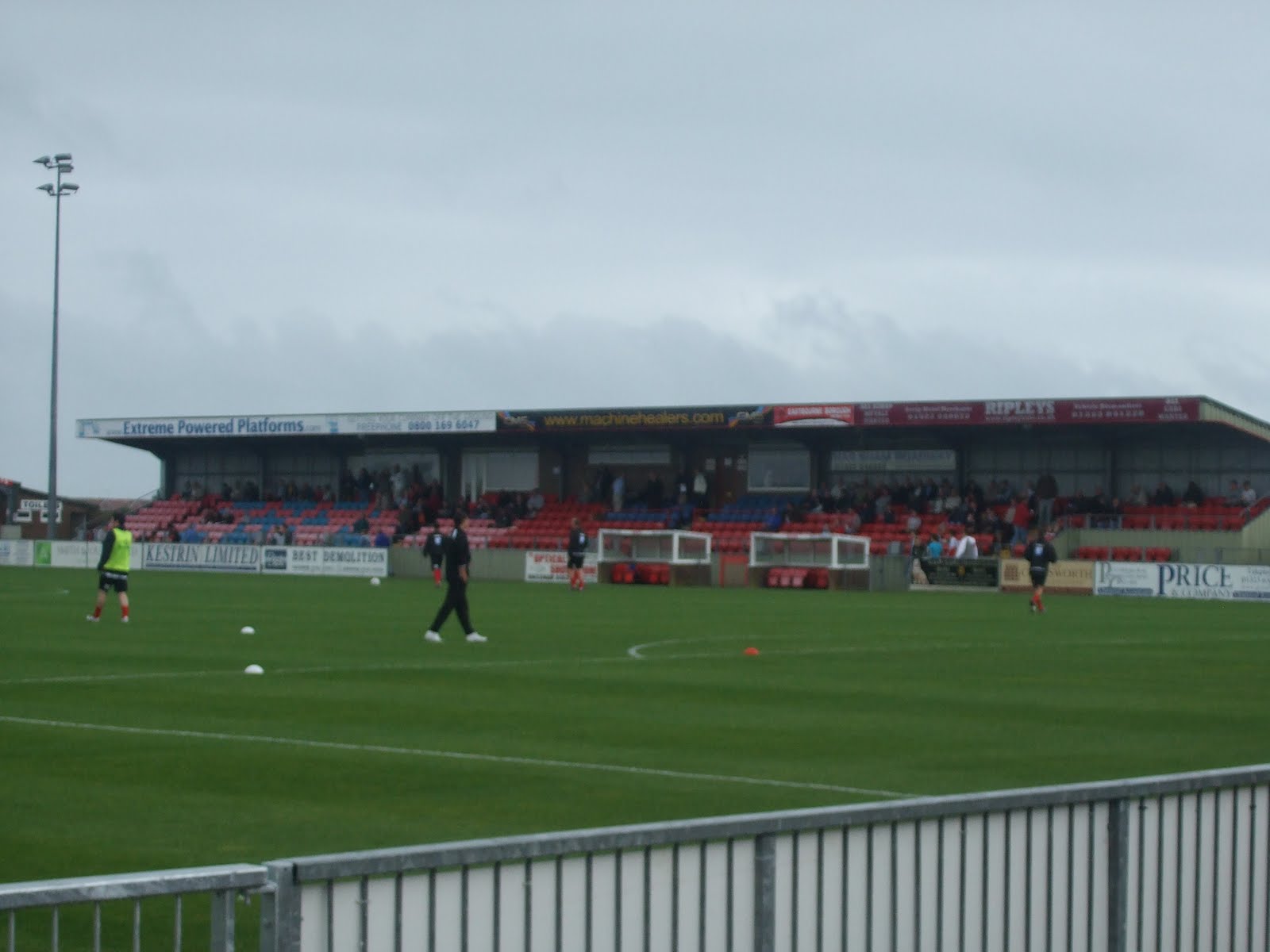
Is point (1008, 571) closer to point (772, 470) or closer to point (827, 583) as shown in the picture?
point (827, 583)

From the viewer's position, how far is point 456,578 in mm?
26688

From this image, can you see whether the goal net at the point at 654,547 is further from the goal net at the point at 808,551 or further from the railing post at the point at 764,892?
the railing post at the point at 764,892

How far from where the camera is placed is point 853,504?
2522 inches

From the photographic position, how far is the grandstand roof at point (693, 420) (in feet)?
193

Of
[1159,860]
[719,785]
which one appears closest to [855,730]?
[719,785]

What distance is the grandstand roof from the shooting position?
58.7 m

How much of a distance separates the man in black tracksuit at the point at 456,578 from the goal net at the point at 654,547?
101ft

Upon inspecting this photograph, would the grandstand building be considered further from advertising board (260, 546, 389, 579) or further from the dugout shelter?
advertising board (260, 546, 389, 579)

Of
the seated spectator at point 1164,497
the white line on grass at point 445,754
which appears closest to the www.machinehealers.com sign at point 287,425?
the seated spectator at point 1164,497

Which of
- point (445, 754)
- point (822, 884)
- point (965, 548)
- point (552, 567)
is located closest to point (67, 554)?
point (552, 567)

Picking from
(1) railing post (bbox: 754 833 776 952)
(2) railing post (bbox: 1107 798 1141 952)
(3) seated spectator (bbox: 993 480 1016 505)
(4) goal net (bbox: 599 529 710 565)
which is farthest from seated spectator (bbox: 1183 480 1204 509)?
(1) railing post (bbox: 754 833 776 952)

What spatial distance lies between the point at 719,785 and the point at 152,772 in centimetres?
407

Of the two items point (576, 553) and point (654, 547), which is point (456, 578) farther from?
point (654, 547)

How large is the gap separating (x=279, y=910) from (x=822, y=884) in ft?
6.20
